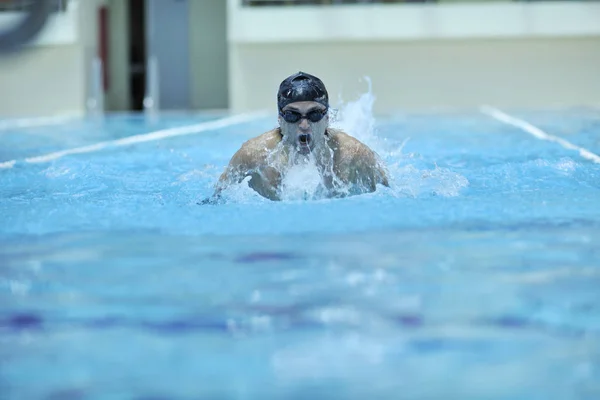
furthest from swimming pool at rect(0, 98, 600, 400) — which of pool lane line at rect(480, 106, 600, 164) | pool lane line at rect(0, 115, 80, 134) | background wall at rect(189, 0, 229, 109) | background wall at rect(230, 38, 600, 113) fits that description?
background wall at rect(189, 0, 229, 109)

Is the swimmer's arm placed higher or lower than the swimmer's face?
lower

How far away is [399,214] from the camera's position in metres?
4.05

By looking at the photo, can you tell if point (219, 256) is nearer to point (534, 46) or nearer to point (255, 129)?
point (255, 129)

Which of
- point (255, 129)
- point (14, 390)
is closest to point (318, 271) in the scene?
point (14, 390)

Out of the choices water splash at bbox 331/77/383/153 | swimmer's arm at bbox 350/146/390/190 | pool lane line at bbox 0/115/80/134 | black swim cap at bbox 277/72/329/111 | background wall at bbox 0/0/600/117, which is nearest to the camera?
black swim cap at bbox 277/72/329/111

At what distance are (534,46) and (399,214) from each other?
10.7 meters

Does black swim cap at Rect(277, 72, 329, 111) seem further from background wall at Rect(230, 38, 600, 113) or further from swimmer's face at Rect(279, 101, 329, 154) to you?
background wall at Rect(230, 38, 600, 113)

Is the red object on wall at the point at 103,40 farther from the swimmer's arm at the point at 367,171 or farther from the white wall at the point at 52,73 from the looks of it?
the swimmer's arm at the point at 367,171

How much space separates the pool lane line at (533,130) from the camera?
6.88m

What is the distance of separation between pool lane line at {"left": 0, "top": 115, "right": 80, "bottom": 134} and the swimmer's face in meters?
6.60

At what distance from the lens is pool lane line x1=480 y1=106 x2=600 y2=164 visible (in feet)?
22.6

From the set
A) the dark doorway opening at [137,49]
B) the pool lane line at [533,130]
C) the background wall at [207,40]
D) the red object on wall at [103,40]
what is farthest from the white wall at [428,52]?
the dark doorway opening at [137,49]

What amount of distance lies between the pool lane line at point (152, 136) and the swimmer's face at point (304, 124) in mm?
2773

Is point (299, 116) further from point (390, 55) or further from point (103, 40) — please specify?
point (103, 40)
